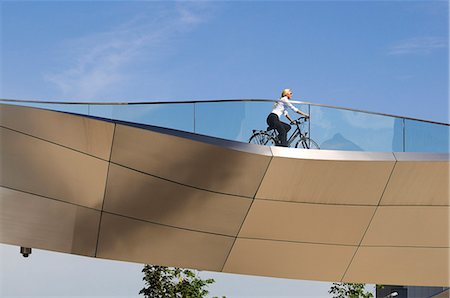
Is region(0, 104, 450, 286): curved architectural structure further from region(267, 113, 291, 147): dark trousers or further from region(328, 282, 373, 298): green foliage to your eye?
region(328, 282, 373, 298): green foliage

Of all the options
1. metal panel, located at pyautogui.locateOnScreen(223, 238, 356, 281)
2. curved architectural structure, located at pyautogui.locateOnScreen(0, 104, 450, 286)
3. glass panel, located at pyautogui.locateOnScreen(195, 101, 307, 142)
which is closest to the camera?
A: curved architectural structure, located at pyautogui.locateOnScreen(0, 104, 450, 286)

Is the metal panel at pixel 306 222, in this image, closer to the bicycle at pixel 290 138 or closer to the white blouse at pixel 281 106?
the bicycle at pixel 290 138

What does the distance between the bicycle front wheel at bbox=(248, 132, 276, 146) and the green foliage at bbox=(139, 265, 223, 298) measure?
845 inches

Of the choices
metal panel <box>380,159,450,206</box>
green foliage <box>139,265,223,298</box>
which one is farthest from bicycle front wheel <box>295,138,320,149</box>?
green foliage <box>139,265,223,298</box>

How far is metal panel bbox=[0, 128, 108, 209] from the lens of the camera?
1958 cm

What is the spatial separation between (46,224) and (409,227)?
1007cm

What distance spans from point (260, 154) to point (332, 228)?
12.2 feet

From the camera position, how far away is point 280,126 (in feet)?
72.0

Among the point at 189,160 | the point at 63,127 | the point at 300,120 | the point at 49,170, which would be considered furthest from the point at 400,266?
the point at 63,127

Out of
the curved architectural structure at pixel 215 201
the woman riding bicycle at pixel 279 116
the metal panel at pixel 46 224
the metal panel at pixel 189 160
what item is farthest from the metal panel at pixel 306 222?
the metal panel at pixel 46 224

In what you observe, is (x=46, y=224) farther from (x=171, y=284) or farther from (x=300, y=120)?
(x=171, y=284)

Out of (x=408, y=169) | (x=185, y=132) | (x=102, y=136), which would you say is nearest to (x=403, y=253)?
(x=408, y=169)

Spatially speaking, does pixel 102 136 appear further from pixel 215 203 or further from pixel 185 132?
pixel 215 203

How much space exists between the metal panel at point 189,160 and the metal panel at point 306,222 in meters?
1.14
